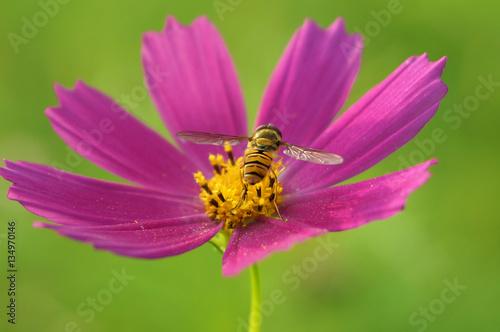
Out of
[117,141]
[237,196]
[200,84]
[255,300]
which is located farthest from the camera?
[200,84]

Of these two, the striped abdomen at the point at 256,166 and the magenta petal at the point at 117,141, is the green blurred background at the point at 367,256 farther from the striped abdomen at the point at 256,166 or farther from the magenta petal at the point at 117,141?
the striped abdomen at the point at 256,166

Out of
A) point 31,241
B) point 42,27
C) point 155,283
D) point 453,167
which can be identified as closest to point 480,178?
point 453,167

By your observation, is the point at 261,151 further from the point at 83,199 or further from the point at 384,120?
the point at 83,199

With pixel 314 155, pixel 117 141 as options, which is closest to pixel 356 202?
pixel 314 155

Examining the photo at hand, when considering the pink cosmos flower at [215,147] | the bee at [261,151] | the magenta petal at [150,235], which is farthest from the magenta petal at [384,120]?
the magenta petal at [150,235]

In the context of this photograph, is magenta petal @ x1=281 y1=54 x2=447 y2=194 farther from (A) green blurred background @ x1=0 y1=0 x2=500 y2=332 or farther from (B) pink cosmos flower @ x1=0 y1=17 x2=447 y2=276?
(A) green blurred background @ x1=0 y1=0 x2=500 y2=332

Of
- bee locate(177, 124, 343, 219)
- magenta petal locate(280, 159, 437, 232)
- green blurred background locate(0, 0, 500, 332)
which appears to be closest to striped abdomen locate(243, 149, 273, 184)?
bee locate(177, 124, 343, 219)
